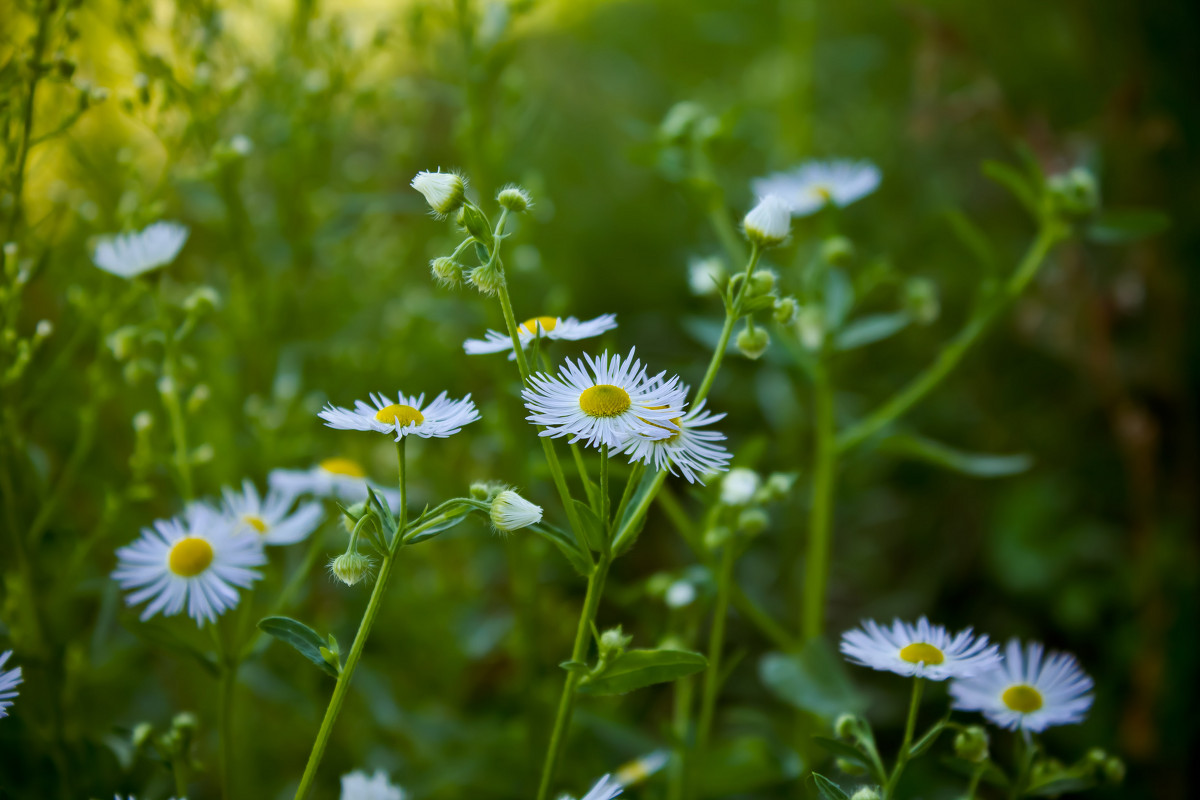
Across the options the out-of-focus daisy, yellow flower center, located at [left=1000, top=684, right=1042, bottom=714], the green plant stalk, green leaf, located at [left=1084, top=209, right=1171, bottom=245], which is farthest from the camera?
green leaf, located at [left=1084, top=209, right=1171, bottom=245]

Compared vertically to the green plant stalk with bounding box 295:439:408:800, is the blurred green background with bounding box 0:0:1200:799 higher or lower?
→ higher

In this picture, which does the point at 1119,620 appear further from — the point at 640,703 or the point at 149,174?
the point at 149,174

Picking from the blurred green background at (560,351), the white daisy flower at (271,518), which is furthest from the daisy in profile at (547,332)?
the white daisy flower at (271,518)

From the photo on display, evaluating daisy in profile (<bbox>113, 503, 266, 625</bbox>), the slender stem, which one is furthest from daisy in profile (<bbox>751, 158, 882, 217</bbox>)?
daisy in profile (<bbox>113, 503, 266, 625</bbox>)

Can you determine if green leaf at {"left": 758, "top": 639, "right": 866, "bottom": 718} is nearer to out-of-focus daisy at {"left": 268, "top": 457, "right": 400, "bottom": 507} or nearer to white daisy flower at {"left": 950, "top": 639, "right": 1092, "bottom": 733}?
white daisy flower at {"left": 950, "top": 639, "right": 1092, "bottom": 733}

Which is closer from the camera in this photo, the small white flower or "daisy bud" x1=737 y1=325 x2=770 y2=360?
"daisy bud" x1=737 y1=325 x2=770 y2=360

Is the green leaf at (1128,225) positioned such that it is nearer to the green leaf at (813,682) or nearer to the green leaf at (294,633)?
the green leaf at (813,682)
